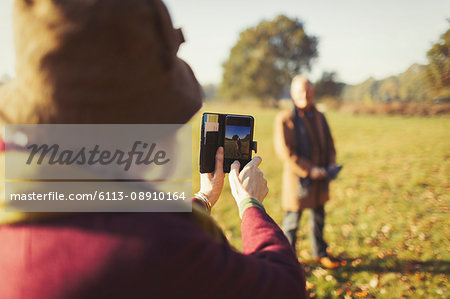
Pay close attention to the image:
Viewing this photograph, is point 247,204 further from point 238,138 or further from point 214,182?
point 238,138

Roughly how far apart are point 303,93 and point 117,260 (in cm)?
351

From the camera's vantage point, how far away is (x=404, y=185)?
289 inches

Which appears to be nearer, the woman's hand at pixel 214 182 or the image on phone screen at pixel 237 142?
the woman's hand at pixel 214 182

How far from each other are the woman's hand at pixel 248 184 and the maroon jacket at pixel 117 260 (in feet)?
1.48

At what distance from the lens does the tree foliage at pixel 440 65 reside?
379 cm

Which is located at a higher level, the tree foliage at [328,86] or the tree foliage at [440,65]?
the tree foliage at [328,86]

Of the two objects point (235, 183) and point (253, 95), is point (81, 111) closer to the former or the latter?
point (235, 183)

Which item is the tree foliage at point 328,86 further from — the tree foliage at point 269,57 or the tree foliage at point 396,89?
the tree foliage at point 269,57

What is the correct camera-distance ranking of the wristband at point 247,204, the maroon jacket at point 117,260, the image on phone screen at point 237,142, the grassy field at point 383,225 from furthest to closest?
the grassy field at point 383,225
the image on phone screen at point 237,142
the wristband at point 247,204
the maroon jacket at point 117,260

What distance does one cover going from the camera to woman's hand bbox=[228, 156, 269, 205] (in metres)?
1.24

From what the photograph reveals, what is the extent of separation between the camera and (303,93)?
381cm

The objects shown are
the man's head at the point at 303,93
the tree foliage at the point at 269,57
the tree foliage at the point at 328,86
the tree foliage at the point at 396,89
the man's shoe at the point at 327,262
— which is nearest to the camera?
the man's head at the point at 303,93

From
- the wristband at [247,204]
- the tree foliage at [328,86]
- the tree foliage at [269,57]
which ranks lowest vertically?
the wristband at [247,204]

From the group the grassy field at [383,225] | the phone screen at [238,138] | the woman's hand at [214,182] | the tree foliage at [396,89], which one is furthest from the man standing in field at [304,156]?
the woman's hand at [214,182]
